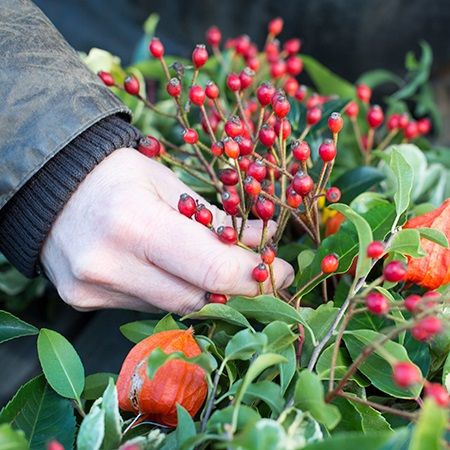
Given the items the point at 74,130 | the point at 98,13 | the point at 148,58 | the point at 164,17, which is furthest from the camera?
the point at 164,17

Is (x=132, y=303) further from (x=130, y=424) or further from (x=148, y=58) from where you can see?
(x=148, y=58)

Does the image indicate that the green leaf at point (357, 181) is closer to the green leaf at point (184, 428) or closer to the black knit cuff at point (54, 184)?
the black knit cuff at point (54, 184)

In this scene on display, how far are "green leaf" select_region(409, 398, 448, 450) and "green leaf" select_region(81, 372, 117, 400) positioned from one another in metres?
0.29

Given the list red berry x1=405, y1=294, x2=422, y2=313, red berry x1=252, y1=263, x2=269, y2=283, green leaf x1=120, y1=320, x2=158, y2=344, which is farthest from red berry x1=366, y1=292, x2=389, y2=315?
green leaf x1=120, y1=320, x2=158, y2=344

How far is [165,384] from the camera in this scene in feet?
1.64

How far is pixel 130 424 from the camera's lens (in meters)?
0.51

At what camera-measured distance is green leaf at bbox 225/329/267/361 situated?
45cm

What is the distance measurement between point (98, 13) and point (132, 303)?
978mm

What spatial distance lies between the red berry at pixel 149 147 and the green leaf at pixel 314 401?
28 cm

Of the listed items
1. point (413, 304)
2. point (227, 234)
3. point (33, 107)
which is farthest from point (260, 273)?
point (33, 107)

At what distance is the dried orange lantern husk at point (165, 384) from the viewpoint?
50cm

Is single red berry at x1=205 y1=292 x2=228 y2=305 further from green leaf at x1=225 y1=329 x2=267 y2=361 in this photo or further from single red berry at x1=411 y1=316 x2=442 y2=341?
single red berry at x1=411 y1=316 x2=442 y2=341

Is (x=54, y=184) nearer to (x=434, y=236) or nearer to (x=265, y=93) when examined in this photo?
(x=265, y=93)

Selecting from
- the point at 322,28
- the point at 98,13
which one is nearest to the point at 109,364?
the point at 98,13
